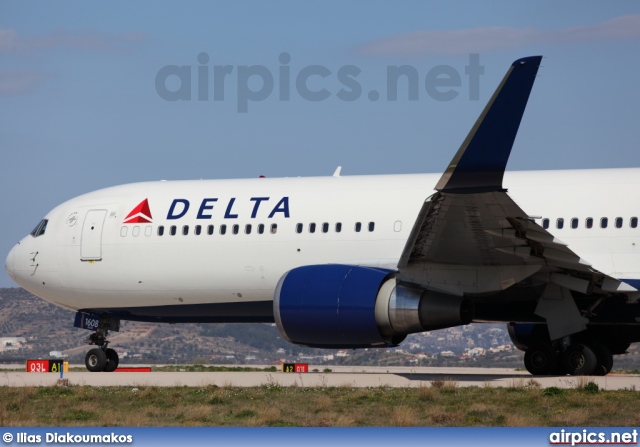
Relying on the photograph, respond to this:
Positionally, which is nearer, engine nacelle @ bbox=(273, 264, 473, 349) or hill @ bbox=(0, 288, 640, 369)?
engine nacelle @ bbox=(273, 264, 473, 349)

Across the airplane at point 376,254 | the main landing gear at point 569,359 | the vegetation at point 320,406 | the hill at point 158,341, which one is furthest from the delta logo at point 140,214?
the hill at point 158,341

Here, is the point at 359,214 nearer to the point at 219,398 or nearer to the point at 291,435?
the point at 219,398

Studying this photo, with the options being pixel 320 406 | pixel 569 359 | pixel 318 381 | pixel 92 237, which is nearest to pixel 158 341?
pixel 92 237

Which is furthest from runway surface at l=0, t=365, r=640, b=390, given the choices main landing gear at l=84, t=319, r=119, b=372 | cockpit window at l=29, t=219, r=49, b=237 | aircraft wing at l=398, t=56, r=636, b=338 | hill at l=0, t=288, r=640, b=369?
hill at l=0, t=288, r=640, b=369

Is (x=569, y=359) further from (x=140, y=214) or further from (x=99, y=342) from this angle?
(x=99, y=342)

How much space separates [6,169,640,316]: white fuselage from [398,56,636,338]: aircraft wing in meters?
1.19

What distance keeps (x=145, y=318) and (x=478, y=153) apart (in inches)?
458

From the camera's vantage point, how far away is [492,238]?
1752cm

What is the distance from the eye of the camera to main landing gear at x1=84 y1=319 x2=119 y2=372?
79.8 feet

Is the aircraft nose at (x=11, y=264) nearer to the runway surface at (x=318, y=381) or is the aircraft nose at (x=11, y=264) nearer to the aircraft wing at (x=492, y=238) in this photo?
the runway surface at (x=318, y=381)

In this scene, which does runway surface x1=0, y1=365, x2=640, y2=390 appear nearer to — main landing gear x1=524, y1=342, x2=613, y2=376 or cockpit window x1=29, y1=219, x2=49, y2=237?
main landing gear x1=524, y1=342, x2=613, y2=376

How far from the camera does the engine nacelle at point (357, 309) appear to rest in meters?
17.6

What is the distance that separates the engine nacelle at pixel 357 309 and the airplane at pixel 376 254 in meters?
0.02

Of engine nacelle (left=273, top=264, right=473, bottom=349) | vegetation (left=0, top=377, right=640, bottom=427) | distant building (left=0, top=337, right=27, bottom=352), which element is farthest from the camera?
distant building (left=0, top=337, right=27, bottom=352)
